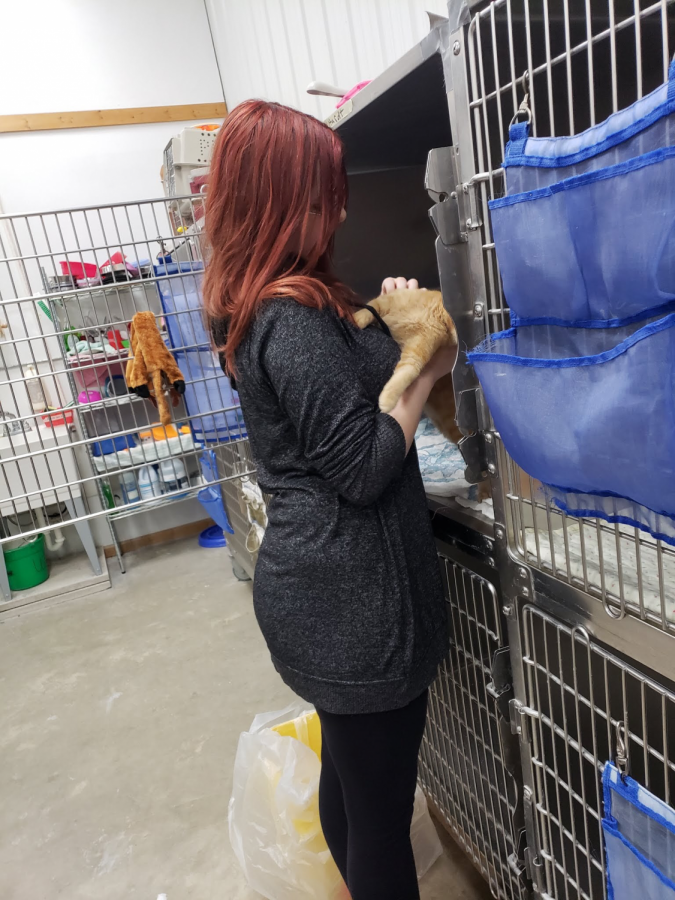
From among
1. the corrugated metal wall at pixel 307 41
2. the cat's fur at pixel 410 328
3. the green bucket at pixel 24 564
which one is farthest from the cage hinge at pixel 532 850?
the green bucket at pixel 24 564

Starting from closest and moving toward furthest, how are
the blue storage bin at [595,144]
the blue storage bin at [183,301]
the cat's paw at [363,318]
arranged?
the blue storage bin at [595,144], the cat's paw at [363,318], the blue storage bin at [183,301]

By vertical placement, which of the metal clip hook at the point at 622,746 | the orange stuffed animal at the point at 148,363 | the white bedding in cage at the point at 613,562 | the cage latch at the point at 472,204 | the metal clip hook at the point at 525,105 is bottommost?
the metal clip hook at the point at 622,746

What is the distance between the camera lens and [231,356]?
86 centimetres

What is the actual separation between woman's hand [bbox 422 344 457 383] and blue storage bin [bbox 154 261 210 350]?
0.70 metres

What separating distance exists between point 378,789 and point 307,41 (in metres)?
2.36

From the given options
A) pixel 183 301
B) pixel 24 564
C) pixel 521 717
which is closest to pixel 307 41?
pixel 183 301

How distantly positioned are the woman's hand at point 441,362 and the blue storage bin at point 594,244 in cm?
23

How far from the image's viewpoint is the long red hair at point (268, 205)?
0.78 m

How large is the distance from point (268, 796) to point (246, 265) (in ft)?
3.63

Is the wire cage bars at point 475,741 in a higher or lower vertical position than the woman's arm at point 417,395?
lower

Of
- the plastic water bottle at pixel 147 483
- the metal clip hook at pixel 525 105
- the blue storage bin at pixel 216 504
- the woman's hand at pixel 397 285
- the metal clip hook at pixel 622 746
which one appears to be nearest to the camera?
the metal clip hook at pixel 525 105

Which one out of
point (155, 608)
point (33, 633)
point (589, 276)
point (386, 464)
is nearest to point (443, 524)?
point (386, 464)

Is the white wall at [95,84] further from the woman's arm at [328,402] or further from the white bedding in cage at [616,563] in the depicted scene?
the white bedding in cage at [616,563]

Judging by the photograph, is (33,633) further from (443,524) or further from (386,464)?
(386,464)
